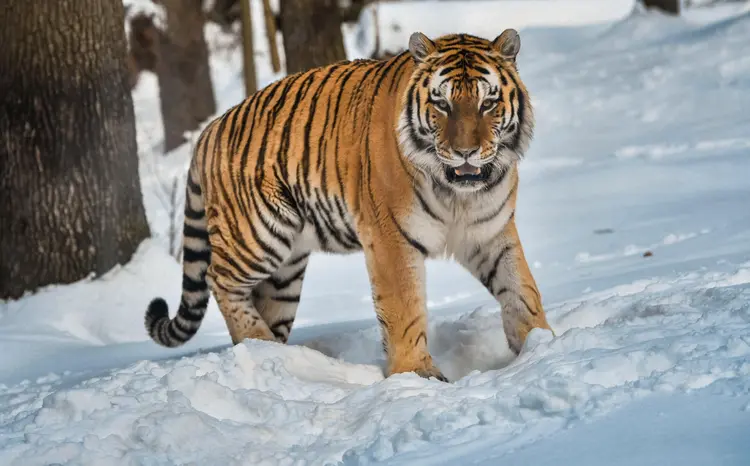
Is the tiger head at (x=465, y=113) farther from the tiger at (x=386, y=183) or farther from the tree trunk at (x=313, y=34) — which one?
the tree trunk at (x=313, y=34)

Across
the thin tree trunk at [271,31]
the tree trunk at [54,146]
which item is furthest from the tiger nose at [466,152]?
the thin tree trunk at [271,31]

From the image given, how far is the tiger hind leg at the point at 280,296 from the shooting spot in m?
5.38

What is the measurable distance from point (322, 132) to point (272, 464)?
1980mm

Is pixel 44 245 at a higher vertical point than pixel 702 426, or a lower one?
higher

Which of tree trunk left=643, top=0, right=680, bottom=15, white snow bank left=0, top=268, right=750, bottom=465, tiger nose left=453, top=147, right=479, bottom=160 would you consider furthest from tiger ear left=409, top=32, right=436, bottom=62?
tree trunk left=643, top=0, right=680, bottom=15

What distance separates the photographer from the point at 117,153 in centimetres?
634

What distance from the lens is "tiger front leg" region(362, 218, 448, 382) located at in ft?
13.6

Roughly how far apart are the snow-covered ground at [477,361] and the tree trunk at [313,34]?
1.96 metres

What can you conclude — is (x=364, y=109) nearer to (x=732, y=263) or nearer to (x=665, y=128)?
(x=732, y=263)

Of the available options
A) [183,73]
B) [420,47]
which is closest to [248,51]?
[183,73]

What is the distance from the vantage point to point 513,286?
430cm

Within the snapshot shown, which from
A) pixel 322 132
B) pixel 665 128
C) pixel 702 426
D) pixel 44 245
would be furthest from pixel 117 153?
pixel 665 128

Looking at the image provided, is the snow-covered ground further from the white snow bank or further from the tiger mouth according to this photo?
the tiger mouth

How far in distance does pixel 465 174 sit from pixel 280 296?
176 cm
